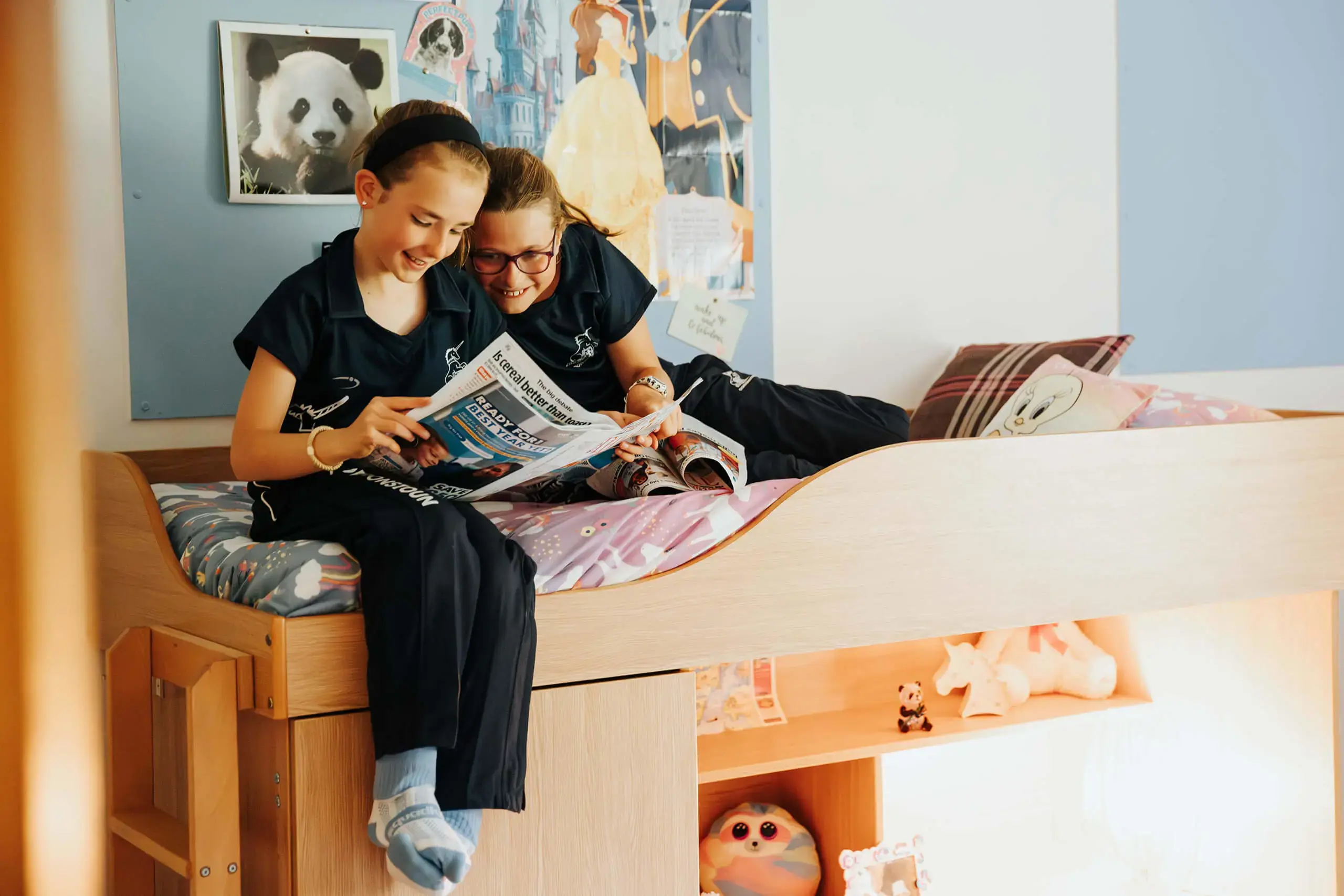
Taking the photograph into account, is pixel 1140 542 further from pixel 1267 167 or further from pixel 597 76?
pixel 1267 167

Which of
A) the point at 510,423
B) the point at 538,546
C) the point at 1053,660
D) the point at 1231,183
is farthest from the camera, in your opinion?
the point at 1231,183

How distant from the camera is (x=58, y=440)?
1.77 meters

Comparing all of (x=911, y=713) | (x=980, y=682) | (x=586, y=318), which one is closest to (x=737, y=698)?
(x=911, y=713)

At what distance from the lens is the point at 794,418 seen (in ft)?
6.08

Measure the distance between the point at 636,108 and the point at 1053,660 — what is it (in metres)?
1.26

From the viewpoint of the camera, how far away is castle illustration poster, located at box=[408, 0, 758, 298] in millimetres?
Answer: 2041

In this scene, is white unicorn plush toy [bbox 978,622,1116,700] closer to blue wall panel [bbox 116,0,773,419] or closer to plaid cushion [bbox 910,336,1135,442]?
plaid cushion [bbox 910,336,1135,442]

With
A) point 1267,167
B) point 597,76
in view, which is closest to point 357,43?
point 597,76

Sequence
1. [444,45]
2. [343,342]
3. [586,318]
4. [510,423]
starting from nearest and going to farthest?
[510,423] → [343,342] → [586,318] → [444,45]

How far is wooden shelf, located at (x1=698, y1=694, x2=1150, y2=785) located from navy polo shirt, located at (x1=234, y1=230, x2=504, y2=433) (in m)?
0.72

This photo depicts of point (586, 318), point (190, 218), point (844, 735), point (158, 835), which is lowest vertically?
point (844, 735)

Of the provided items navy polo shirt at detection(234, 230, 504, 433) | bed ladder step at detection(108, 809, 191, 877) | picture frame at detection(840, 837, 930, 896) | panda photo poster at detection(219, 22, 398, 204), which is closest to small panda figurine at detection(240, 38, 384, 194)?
panda photo poster at detection(219, 22, 398, 204)

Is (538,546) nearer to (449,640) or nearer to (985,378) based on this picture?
(449,640)

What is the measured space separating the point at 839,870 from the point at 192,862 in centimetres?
107
